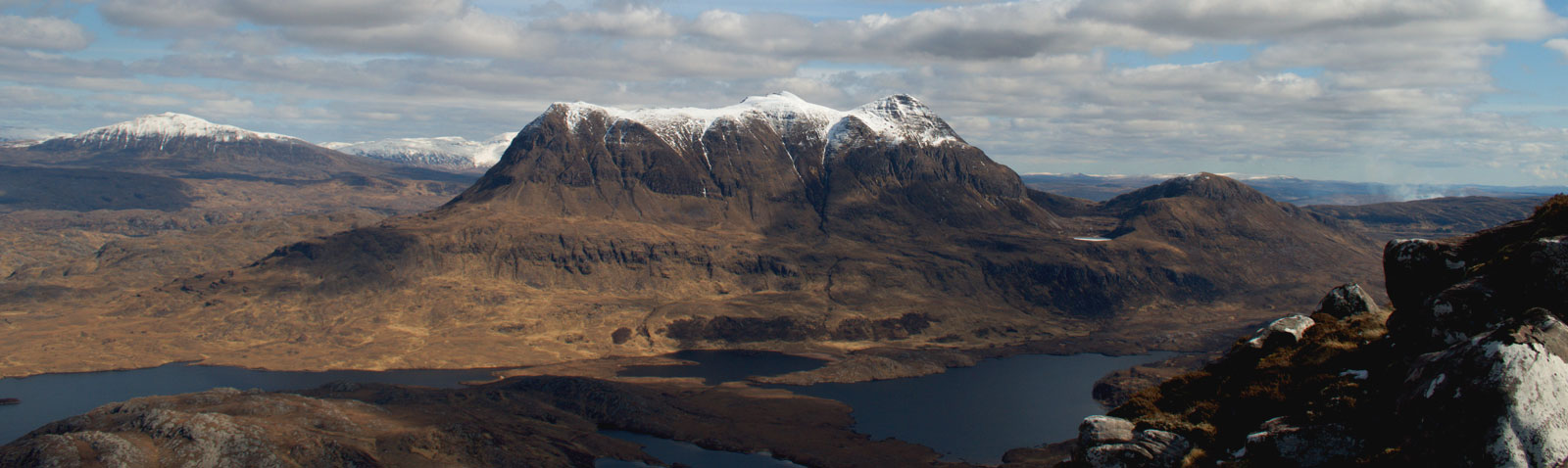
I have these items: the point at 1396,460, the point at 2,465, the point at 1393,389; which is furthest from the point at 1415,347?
the point at 2,465

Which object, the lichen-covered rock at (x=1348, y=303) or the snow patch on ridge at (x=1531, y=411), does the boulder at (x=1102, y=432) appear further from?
the lichen-covered rock at (x=1348, y=303)

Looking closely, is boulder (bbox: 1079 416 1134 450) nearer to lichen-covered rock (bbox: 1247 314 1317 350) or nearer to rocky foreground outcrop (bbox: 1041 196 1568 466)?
rocky foreground outcrop (bbox: 1041 196 1568 466)

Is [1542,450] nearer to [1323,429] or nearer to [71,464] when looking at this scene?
[1323,429]

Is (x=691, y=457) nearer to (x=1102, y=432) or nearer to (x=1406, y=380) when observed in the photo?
(x=1102, y=432)

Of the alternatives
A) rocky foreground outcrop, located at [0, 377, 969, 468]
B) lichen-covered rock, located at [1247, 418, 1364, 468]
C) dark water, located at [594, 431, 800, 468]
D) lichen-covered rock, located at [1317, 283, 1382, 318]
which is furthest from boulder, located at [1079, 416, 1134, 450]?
dark water, located at [594, 431, 800, 468]

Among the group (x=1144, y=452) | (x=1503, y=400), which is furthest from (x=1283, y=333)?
(x=1503, y=400)

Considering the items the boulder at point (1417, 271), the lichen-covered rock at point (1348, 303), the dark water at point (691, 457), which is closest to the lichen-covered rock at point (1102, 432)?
the boulder at point (1417, 271)
